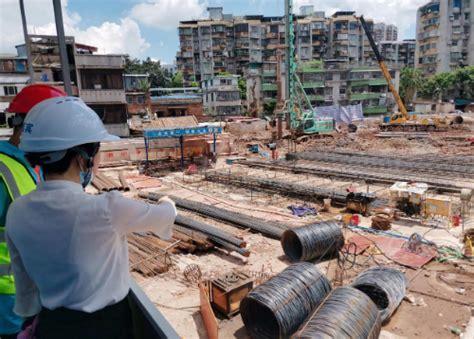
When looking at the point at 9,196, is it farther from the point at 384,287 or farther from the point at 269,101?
the point at 269,101

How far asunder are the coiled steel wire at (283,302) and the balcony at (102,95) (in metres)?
27.7

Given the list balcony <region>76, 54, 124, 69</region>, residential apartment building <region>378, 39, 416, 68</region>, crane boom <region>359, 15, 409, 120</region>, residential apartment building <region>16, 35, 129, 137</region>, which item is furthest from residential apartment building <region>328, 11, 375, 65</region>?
residential apartment building <region>16, 35, 129, 137</region>

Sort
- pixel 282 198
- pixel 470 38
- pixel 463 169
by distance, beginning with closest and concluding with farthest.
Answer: pixel 282 198 < pixel 463 169 < pixel 470 38

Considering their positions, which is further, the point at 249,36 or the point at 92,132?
the point at 249,36

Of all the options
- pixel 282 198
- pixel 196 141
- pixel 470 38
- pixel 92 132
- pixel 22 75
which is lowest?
pixel 282 198

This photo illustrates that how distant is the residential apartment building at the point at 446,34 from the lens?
6612 centimetres

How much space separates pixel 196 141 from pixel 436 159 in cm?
1560

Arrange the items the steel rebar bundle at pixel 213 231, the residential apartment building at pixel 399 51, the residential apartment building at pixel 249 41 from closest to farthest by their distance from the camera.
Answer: the steel rebar bundle at pixel 213 231 < the residential apartment building at pixel 249 41 < the residential apartment building at pixel 399 51

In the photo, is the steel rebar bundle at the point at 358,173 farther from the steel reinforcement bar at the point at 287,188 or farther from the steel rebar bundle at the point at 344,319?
the steel rebar bundle at the point at 344,319

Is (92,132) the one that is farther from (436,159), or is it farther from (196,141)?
(436,159)

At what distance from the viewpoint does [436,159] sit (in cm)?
2297

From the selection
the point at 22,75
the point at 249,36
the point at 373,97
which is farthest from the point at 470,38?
the point at 22,75

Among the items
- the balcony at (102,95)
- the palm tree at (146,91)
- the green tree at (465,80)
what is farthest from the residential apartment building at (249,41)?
the balcony at (102,95)

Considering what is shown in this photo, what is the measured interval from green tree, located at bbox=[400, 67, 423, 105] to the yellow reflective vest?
2830 inches
